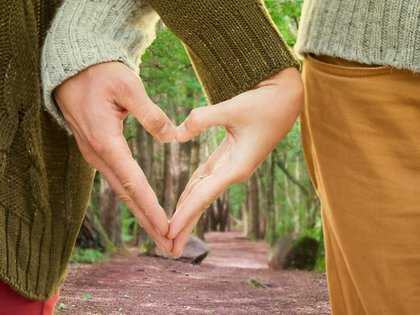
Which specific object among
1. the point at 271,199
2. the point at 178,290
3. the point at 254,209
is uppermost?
the point at 178,290

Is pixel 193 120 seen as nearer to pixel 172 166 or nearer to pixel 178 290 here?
pixel 178 290

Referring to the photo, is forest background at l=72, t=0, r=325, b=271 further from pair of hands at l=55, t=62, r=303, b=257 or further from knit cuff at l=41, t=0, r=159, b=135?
pair of hands at l=55, t=62, r=303, b=257

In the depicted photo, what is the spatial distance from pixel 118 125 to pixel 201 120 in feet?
0.27

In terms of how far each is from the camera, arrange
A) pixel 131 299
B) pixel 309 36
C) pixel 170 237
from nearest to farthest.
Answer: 1. pixel 170 237
2. pixel 309 36
3. pixel 131 299

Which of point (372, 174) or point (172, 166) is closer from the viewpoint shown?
point (372, 174)

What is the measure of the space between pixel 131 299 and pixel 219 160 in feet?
20.8

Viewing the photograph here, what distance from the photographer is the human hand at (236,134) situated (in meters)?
0.77

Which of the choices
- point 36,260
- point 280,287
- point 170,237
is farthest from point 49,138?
point 280,287

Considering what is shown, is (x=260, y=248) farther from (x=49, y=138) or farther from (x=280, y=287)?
(x=49, y=138)

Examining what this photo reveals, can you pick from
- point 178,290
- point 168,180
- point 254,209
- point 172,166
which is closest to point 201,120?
point 178,290

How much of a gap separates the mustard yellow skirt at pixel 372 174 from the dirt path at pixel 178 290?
15.4 ft

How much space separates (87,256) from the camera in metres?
8.68

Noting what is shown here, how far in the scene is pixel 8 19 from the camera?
2.82ft

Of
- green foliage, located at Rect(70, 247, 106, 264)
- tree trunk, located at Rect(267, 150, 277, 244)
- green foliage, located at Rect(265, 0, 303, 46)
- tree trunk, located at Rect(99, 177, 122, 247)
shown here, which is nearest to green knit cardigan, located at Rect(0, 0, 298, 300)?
green foliage, located at Rect(265, 0, 303, 46)
